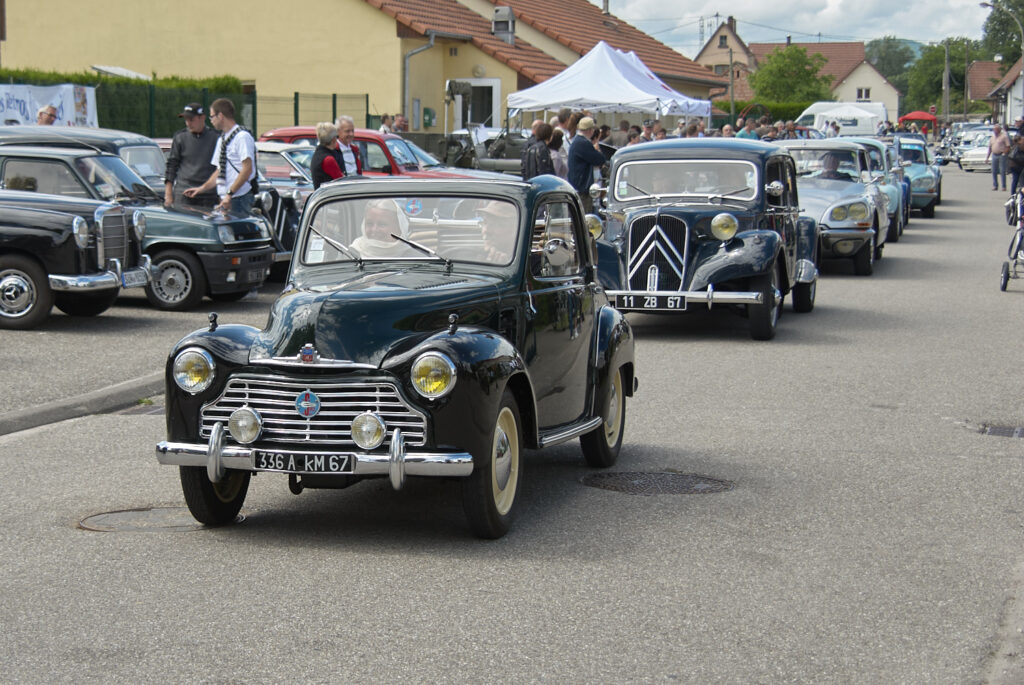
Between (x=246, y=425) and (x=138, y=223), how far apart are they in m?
8.19

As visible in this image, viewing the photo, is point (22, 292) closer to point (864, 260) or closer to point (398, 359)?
point (398, 359)

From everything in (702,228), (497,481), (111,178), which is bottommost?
(497,481)

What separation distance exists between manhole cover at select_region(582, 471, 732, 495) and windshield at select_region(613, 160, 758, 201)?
22.0 ft

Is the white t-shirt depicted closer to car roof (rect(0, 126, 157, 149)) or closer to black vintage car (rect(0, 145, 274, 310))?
black vintage car (rect(0, 145, 274, 310))

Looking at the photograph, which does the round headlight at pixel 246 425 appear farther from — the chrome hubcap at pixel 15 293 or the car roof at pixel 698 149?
the car roof at pixel 698 149

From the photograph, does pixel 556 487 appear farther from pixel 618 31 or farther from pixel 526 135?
pixel 618 31

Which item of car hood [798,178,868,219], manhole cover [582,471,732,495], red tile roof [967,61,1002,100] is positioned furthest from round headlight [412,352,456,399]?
red tile roof [967,61,1002,100]

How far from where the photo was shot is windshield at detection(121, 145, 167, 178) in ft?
52.6

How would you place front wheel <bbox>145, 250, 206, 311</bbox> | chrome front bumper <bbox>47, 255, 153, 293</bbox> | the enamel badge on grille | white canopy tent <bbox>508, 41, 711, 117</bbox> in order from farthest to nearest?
white canopy tent <bbox>508, 41, 711, 117</bbox>, front wheel <bbox>145, 250, 206, 311</bbox>, chrome front bumper <bbox>47, 255, 153, 293</bbox>, the enamel badge on grille

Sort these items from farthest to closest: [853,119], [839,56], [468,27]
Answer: [839,56]
[853,119]
[468,27]

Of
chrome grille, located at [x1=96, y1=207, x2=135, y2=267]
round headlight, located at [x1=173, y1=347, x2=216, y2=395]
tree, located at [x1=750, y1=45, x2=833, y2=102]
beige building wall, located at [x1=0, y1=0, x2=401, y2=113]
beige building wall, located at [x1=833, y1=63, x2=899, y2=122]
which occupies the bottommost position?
round headlight, located at [x1=173, y1=347, x2=216, y2=395]

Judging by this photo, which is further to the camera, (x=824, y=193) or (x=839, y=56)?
(x=839, y=56)

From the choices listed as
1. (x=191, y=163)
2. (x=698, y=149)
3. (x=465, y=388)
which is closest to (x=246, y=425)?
(x=465, y=388)

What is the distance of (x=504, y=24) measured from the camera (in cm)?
4412
